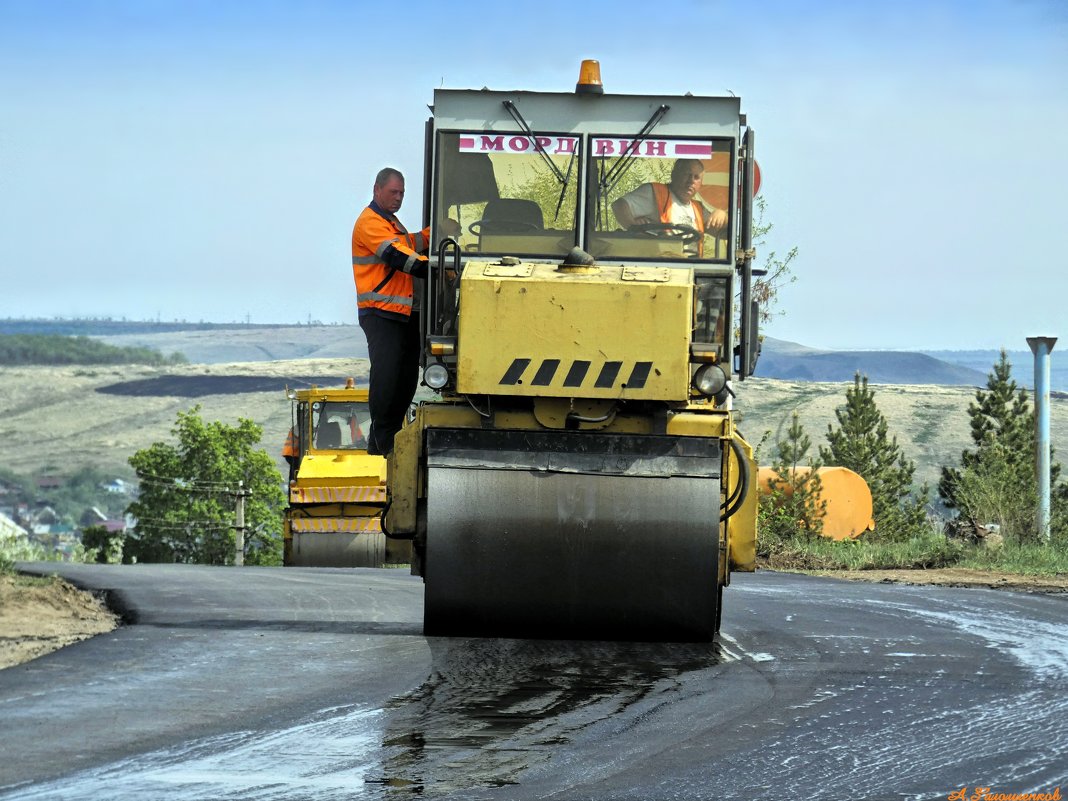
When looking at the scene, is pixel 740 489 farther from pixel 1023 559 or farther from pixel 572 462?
pixel 1023 559

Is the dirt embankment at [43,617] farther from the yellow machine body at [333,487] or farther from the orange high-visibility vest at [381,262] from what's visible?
the yellow machine body at [333,487]

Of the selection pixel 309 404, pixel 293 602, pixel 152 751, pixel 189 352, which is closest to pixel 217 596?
pixel 293 602

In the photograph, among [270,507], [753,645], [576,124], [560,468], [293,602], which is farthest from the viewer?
[270,507]

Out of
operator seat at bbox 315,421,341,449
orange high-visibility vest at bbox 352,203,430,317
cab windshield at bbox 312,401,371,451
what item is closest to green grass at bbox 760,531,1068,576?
cab windshield at bbox 312,401,371,451

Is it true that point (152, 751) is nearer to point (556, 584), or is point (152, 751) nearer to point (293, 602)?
point (556, 584)

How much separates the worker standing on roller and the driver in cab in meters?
1.14

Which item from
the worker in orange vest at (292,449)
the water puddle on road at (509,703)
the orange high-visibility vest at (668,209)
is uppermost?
the orange high-visibility vest at (668,209)

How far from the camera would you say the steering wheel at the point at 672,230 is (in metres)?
9.39

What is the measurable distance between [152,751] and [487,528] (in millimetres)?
2866

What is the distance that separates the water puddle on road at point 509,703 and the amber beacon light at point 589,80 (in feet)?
10.1

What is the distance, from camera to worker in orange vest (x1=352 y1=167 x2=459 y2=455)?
9539 mm

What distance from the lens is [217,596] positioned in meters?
11.9

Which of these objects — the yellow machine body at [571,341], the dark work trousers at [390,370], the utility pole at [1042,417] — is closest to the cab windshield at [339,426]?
the utility pole at [1042,417]

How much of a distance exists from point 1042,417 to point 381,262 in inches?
488
